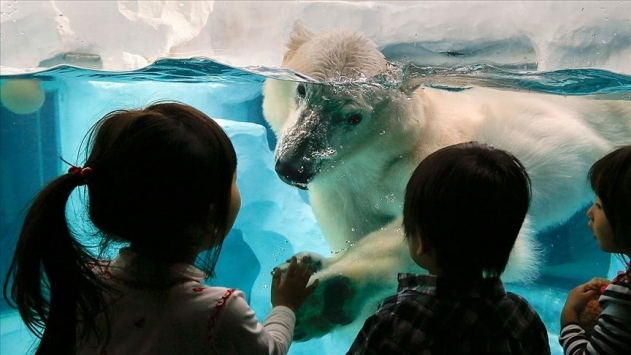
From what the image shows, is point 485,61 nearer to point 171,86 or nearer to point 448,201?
point 448,201

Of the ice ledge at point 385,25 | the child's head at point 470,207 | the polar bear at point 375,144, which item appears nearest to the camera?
the child's head at point 470,207

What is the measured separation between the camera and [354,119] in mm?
2539

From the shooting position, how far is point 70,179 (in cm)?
112

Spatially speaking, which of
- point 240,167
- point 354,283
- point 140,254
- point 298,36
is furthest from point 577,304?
point 240,167

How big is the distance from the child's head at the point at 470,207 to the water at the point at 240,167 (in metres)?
1.82

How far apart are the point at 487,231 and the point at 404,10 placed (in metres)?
1.52

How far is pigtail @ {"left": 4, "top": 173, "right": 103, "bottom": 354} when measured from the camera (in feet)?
3.70

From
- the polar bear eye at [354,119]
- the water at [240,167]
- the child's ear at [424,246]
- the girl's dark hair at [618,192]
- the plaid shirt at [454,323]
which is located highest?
the girl's dark hair at [618,192]

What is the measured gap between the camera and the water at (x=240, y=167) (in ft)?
10.6

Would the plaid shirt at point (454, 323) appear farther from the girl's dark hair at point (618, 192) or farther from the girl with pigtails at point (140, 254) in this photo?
the girl's dark hair at point (618, 192)

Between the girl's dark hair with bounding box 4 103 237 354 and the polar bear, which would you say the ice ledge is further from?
the girl's dark hair with bounding box 4 103 237 354

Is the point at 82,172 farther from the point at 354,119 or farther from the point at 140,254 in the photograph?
the point at 354,119

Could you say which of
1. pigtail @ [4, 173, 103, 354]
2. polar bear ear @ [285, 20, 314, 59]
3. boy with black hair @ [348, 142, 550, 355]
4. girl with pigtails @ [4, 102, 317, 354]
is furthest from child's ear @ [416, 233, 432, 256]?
polar bear ear @ [285, 20, 314, 59]

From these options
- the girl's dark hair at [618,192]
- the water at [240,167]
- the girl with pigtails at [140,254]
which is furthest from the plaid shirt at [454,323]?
the water at [240,167]
